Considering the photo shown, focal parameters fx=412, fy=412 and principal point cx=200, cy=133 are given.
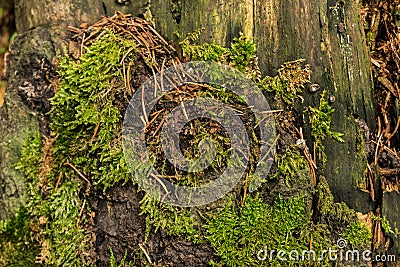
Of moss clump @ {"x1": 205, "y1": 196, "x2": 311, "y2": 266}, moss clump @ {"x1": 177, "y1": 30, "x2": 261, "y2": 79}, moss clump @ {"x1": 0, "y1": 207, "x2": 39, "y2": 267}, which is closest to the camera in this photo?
moss clump @ {"x1": 205, "y1": 196, "x2": 311, "y2": 266}

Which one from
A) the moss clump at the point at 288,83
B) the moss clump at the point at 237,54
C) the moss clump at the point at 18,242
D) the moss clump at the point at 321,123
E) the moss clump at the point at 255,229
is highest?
the moss clump at the point at 237,54

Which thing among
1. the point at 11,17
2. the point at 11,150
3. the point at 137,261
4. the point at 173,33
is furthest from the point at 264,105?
the point at 11,17

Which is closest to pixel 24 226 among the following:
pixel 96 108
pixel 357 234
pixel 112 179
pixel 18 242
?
pixel 18 242

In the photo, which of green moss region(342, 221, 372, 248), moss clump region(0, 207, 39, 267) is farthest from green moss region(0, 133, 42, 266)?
green moss region(342, 221, 372, 248)

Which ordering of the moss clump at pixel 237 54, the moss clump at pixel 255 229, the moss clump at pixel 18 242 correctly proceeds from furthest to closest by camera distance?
the moss clump at pixel 18 242, the moss clump at pixel 237 54, the moss clump at pixel 255 229

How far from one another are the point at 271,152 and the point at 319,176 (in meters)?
0.34

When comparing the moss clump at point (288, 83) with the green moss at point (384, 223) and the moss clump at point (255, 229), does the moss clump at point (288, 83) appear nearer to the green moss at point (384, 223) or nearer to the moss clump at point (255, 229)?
the moss clump at point (255, 229)

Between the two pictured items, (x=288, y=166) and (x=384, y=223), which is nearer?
(x=288, y=166)

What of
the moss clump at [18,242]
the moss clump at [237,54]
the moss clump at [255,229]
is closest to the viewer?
the moss clump at [255,229]

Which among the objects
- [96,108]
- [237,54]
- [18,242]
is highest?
[237,54]

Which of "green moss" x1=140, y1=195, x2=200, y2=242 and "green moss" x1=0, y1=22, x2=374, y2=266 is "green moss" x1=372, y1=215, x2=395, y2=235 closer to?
"green moss" x1=0, y1=22, x2=374, y2=266

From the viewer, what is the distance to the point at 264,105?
2.45 m

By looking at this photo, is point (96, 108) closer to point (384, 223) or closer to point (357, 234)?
point (357, 234)

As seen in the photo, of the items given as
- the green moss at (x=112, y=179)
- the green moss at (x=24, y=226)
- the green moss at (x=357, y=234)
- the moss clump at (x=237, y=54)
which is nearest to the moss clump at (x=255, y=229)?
the green moss at (x=112, y=179)
